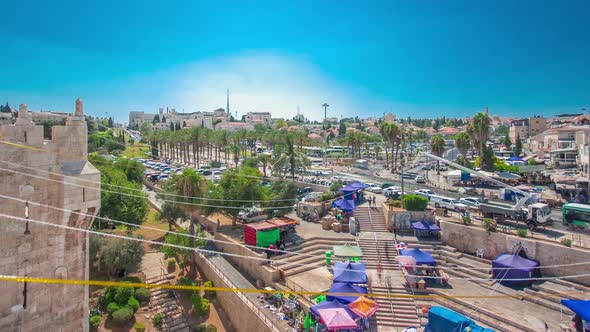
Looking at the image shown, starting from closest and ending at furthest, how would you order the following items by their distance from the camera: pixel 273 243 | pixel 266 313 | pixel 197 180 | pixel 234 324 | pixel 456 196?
1. pixel 266 313
2. pixel 234 324
3. pixel 273 243
4. pixel 197 180
5. pixel 456 196

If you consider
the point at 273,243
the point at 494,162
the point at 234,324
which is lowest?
the point at 234,324

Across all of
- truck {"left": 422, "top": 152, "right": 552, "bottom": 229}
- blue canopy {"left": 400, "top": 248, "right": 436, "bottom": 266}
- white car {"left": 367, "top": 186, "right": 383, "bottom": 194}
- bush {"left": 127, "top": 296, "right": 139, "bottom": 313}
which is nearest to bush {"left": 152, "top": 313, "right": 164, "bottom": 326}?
bush {"left": 127, "top": 296, "right": 139, "bottom": 313}

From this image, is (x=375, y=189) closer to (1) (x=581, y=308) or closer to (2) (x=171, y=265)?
(2) (x=171, y=265)

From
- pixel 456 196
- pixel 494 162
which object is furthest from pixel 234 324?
pixel 494 162

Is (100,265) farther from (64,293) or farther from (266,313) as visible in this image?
(64,293)

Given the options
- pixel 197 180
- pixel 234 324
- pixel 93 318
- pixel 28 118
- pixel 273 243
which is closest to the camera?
pixel 28 118

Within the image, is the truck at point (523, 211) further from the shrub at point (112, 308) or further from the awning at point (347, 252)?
the shrub at point (112, 308)

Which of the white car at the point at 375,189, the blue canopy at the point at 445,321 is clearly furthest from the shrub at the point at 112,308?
the white car at the point at 375,189
